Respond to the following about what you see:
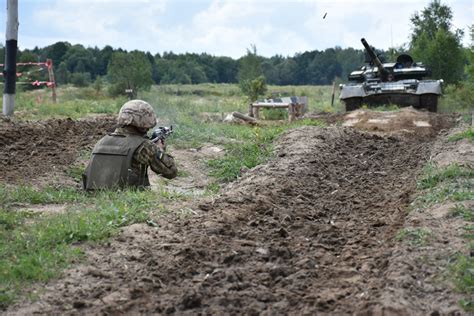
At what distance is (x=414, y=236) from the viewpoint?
6.08 meters

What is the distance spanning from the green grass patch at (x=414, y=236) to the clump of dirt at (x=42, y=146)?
5165 millimetres

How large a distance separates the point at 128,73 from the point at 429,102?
16.9 meters

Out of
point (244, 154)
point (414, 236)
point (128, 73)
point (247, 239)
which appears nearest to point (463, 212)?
point (414, 236)

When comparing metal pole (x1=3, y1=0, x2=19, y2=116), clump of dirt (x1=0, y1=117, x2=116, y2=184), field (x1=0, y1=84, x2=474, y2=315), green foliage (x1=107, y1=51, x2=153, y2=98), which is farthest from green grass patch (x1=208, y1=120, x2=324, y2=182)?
green foliage (x1=107, y1=51, x2=153, y2=98)

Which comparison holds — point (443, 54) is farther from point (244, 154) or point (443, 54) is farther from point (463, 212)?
point (463, 212)

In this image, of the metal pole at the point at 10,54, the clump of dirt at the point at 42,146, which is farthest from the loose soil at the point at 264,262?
the metal pole at the point at 10,54

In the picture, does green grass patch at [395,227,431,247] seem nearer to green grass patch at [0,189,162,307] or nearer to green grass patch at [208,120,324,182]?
green grass patch at [0,189,162,307]

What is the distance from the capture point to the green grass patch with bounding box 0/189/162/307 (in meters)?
5.09

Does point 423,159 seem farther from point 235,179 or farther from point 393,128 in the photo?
point 393,128

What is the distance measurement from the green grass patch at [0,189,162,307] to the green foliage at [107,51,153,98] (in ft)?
91.1

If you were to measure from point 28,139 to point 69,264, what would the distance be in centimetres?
750

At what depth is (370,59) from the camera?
24.7m

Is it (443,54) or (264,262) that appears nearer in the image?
(264,262)

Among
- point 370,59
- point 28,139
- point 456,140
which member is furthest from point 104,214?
point 370,59
